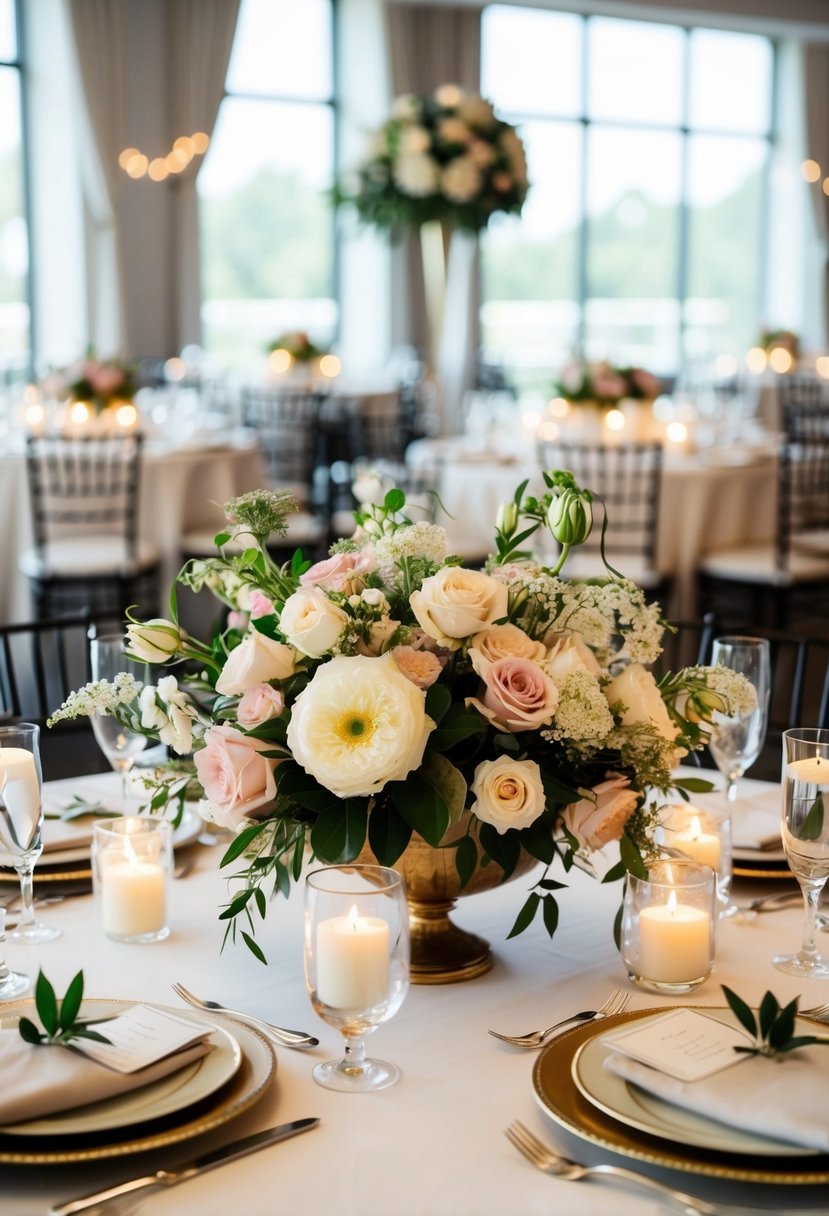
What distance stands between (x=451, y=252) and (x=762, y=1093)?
35.1ft

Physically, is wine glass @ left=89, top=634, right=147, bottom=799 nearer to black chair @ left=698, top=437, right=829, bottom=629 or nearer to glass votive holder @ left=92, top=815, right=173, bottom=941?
glass votive holder @ left=92, top=815, right=173, bottom=941

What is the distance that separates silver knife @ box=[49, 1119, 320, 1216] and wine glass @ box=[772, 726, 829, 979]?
559 millimetres

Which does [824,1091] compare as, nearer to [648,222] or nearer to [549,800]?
[549,800]

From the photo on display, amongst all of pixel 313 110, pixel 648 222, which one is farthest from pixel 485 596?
pixel 648 222

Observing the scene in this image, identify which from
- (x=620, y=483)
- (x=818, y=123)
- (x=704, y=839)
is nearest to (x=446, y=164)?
(x=620, y=483)

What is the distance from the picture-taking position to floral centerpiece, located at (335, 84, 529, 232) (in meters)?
8.03

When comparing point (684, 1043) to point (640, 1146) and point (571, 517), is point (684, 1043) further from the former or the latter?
point (571, 517)

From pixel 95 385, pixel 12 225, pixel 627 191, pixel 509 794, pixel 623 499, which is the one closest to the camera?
pixel 509 794

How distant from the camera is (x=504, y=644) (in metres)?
1.34

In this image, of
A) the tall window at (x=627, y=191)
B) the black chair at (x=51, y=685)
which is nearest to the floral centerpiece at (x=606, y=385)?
the black chair at (x=51, y=685)

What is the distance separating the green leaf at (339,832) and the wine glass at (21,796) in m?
0.32

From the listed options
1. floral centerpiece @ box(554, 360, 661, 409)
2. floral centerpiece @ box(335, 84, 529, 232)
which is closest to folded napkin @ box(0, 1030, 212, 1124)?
floral centerpiece @ box(554, 360, 661, 409)

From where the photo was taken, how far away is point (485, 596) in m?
1.32

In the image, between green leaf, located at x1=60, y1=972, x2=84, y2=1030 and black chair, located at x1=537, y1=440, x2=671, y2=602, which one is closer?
green leaf, located at x1=60, y1=972, x2=84, y2=1030
